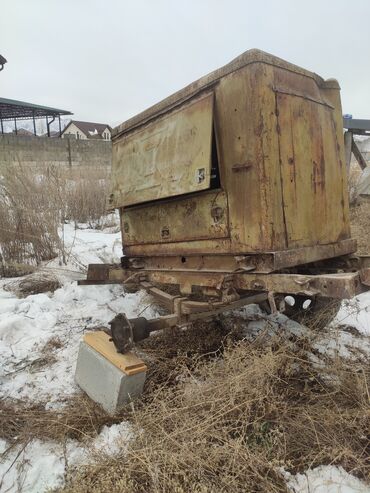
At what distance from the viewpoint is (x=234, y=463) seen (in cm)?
213

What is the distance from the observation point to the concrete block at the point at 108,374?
9.48ft

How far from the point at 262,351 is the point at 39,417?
179 cm

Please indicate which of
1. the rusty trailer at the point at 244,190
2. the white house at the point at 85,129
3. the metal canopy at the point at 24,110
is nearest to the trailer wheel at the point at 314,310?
the rusty trailer at the point at 244,190

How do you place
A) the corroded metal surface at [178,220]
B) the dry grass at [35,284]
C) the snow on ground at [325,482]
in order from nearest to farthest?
the snow on ground at [325,482], the corroded metal surface at [178,220], the dry grass at [35,284]

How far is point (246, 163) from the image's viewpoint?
2.90 m

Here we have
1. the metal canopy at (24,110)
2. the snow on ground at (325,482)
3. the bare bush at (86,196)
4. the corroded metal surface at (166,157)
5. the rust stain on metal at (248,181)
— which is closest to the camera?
the snow on ground at (325,482)

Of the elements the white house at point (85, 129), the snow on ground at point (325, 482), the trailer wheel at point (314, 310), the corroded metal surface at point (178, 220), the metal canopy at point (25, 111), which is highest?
the white house at point (85, 129)

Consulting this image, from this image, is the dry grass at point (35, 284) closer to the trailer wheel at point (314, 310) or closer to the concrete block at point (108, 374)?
the concrete block at point (108, 374)

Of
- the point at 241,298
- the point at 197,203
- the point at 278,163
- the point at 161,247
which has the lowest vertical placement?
the point at 241,298

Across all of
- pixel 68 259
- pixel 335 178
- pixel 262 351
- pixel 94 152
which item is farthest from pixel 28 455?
pixel 94 152

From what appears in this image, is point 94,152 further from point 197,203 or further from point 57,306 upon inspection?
point 197,203

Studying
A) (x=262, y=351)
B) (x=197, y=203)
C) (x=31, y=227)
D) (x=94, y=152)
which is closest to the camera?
(x=262, y=351)

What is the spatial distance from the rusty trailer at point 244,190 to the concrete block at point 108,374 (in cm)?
18

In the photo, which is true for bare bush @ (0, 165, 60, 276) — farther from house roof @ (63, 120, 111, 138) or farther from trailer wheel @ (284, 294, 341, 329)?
house roof @ (63, 120, 111, 138)
